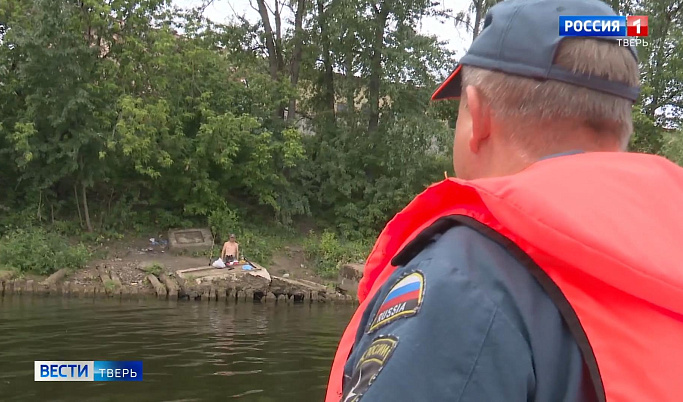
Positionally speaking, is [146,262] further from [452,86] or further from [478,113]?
[478,113]

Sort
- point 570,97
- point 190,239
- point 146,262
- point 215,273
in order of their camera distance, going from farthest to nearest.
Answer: point 190,239 < point 146,262 < point 215,273 < point 570,97

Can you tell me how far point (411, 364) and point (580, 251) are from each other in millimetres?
296

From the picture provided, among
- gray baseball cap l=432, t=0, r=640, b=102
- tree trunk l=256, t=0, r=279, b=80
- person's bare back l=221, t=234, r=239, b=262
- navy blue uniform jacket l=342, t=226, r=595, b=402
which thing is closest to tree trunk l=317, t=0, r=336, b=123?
A: tree trunk l=256, t=0, r=279, b=80

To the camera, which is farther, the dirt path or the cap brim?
the dirt path

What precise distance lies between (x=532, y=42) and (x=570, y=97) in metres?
0.12

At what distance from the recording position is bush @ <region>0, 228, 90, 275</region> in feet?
58.7

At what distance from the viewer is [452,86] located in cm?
145

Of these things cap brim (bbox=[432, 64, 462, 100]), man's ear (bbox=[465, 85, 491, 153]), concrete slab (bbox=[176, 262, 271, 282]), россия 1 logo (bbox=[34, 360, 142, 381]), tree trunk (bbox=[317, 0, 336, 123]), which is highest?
tree trunk (bbox=[317, 0, 336, 123])

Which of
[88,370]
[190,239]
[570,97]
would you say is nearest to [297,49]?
[190,239]

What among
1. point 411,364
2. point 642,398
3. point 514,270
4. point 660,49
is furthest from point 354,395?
point 660,49

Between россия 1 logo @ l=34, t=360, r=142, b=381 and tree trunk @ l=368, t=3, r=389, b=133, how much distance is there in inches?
703

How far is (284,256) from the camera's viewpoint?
72.8 ft

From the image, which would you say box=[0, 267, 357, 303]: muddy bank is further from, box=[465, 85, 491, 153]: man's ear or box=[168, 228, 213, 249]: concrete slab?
box=[465, 85, 491, 153]: man's ear

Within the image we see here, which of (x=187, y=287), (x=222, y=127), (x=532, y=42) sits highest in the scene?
(x=222, y=127)
